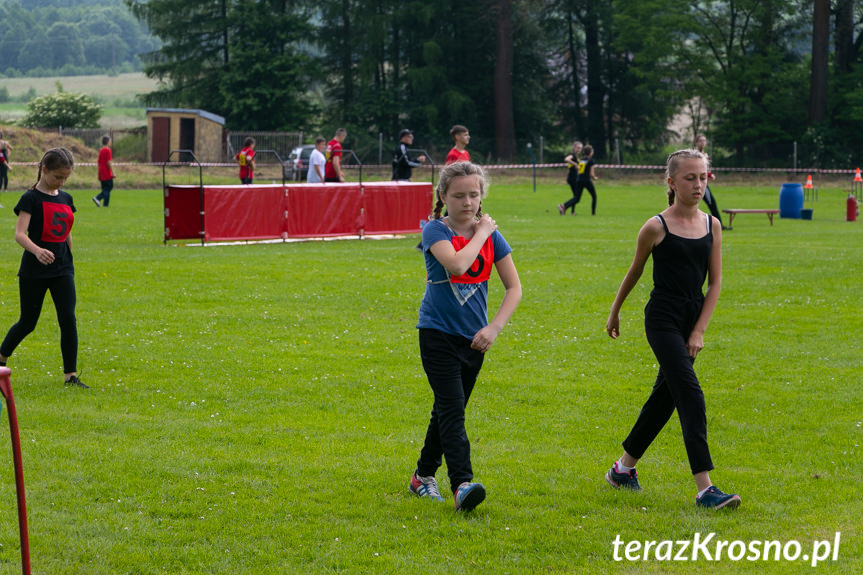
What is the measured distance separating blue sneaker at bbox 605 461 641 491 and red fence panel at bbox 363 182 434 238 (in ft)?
51.6

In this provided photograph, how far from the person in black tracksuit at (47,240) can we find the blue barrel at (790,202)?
75.8ft

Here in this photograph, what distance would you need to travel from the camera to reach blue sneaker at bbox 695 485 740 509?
5500mm

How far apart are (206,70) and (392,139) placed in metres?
14.4

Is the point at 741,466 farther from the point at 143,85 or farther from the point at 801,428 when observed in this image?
the point at 143,85

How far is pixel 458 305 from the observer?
5.45m

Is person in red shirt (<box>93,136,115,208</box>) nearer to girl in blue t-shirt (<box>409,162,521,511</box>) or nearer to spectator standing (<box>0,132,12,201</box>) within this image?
spectator standing (<box>0,132,12,201</box>)

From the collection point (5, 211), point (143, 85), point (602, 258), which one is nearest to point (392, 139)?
point (5, 211)

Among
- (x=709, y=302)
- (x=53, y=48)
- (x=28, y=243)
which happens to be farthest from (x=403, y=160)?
(x=53, y=48)

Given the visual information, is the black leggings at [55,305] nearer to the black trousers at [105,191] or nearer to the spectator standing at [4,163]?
the black trousers at [105,191]

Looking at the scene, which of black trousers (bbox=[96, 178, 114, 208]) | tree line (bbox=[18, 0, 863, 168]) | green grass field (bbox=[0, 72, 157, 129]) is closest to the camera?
black trousers (bbox=[96, 178, 114, 208])

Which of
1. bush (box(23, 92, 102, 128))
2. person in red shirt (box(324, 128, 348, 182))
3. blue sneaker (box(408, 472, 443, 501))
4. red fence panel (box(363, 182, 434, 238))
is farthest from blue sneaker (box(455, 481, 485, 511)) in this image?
bush (box(23, 92, 102, 128))

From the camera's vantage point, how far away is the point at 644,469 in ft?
21.1

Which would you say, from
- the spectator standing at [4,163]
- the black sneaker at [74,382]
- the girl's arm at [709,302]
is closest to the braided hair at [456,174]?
the girl's arm at [709,302]

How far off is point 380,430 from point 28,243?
292cm
